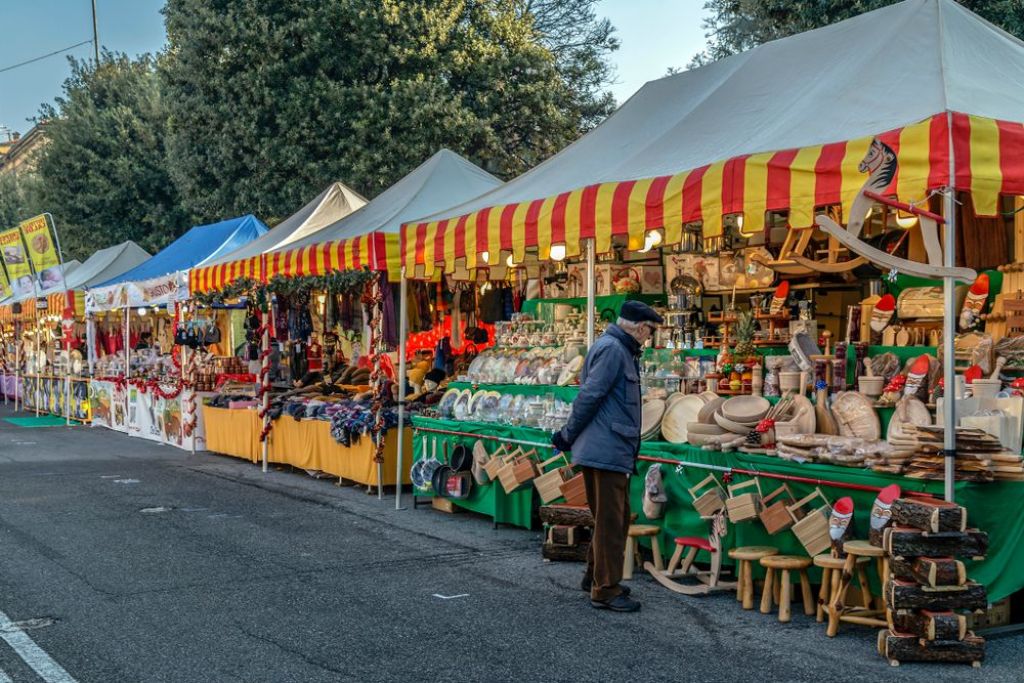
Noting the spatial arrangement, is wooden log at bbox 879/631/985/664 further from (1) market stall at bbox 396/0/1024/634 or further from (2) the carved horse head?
(2) the carved horse head

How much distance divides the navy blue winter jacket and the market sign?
1933 centimetres

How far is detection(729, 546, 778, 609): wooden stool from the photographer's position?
6727mm

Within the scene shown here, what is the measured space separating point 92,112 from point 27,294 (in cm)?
1046

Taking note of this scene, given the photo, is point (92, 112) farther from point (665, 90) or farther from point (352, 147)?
point (665, 90)

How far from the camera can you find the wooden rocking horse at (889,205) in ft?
19.3

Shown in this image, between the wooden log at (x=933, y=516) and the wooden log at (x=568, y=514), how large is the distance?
2802mm

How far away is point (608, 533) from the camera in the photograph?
22.0ft

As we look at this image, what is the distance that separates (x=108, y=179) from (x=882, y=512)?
3090 cm

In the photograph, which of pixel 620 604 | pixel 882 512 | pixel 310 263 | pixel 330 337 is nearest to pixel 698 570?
pixel 620 604

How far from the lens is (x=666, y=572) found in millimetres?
7445

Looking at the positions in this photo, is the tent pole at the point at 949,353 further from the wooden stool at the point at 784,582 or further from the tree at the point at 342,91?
the tree at the point at 342,91

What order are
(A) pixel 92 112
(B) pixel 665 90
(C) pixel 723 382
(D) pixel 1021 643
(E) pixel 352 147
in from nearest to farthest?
1. (D) pixel 1021 643
2. (C) pixel 723 382
3. (B) pixel 665 90
4. (E) pixel 352 147
5. (A) pixel 92 112

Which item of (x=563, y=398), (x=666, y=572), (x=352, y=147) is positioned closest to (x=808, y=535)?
(x=666, y=572)

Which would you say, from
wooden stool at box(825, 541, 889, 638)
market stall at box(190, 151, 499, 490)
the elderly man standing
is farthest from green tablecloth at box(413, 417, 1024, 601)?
market stall at box(190, 151, 499, 490)
